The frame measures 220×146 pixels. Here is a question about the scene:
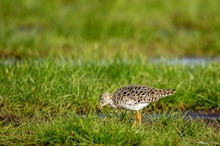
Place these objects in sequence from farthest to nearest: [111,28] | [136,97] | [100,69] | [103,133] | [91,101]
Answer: [111,28], [100,69], [91,101], [136,97], [103,133]

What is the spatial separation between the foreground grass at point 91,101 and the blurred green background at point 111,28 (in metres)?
2.32

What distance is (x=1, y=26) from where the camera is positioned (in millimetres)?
15984

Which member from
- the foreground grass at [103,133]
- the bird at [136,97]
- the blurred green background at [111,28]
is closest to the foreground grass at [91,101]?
the foreground grass at [103,133]

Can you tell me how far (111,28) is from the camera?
642 inches

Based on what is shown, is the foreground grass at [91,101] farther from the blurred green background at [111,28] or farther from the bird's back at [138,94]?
the blurred green background at [111,28]

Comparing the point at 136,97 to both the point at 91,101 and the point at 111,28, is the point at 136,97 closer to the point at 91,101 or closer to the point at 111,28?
the point at 91,101

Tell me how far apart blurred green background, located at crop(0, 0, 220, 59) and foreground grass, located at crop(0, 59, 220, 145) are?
91.4 inches

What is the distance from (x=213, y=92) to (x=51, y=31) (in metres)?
7.26

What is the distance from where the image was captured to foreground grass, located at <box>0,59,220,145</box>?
7.07 metres

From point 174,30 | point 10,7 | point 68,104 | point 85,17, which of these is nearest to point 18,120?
point 68,104

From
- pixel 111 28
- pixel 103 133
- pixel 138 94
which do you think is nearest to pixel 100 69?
pixel 138 94

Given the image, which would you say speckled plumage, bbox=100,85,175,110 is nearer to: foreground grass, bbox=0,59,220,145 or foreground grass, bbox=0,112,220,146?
foreground grass, bbox=0,59,220,145

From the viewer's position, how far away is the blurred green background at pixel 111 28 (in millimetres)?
14641

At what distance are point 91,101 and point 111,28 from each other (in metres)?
7.14
